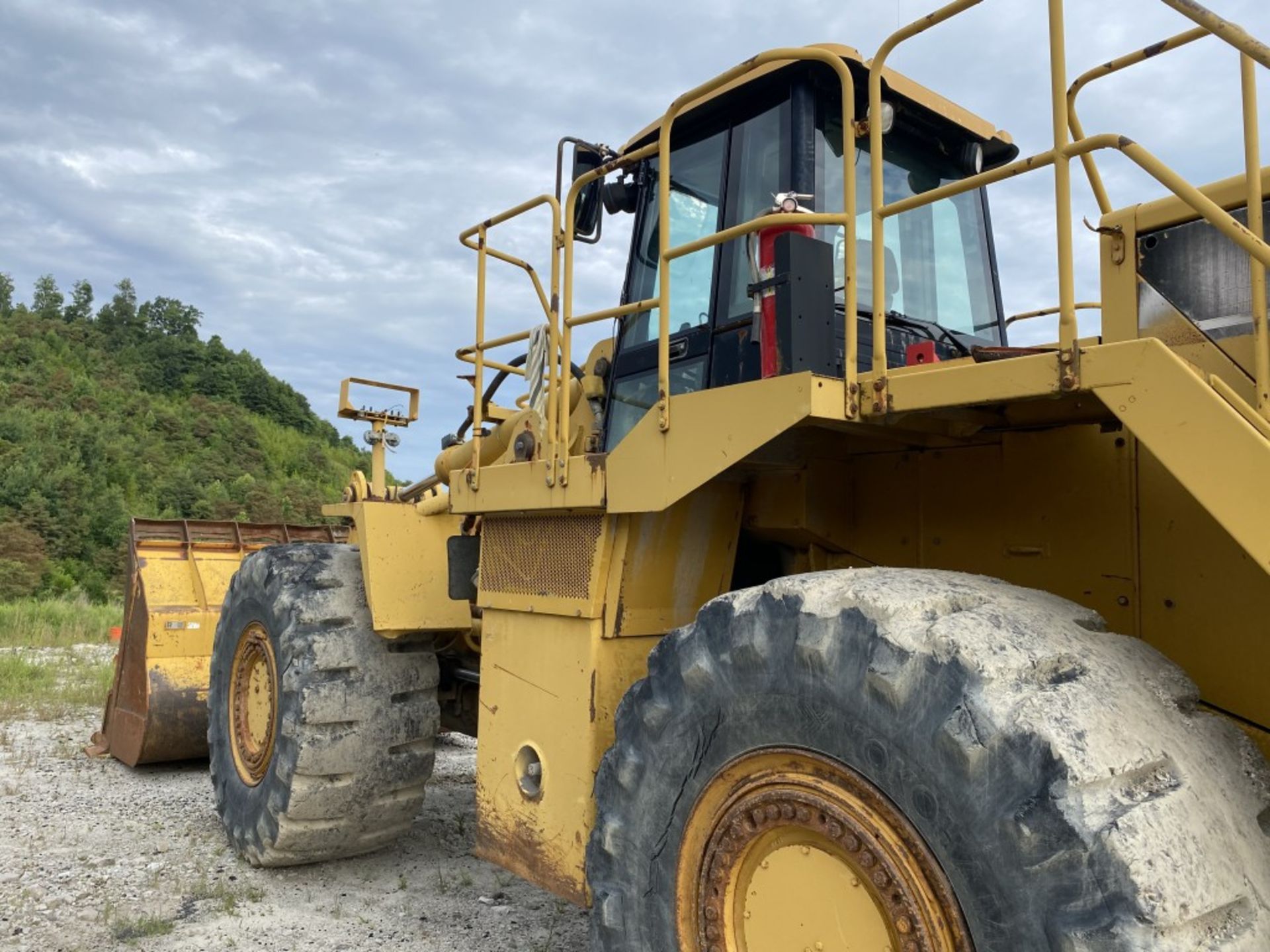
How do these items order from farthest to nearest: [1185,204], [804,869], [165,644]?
[165,644], [1185,204], [804,869]

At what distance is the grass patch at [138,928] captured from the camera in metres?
4.07

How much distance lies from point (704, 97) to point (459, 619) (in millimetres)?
2588

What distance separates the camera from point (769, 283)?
115 inches

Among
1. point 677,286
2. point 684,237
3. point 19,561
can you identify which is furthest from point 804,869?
point 19,561

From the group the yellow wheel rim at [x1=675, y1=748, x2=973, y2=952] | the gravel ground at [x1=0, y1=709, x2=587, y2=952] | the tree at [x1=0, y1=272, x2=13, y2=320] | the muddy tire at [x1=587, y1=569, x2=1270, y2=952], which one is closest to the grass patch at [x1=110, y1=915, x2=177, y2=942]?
the gravel ground at [x1=0, y1=709, x2=587, y2=952]

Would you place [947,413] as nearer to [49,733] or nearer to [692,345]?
[692,345]

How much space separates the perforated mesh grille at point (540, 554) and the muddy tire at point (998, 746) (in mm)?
853

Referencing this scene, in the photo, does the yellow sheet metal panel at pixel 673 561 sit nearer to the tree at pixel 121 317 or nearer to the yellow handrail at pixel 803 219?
the yellow handrail at pixel 803 219

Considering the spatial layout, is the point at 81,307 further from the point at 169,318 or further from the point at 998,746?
the point at 998,746

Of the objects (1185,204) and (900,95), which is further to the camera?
(900,95)

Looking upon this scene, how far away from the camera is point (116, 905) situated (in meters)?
4.43

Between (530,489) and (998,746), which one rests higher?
(530,489)

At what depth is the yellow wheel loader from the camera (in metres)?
1.90

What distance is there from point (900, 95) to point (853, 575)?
2104mm
